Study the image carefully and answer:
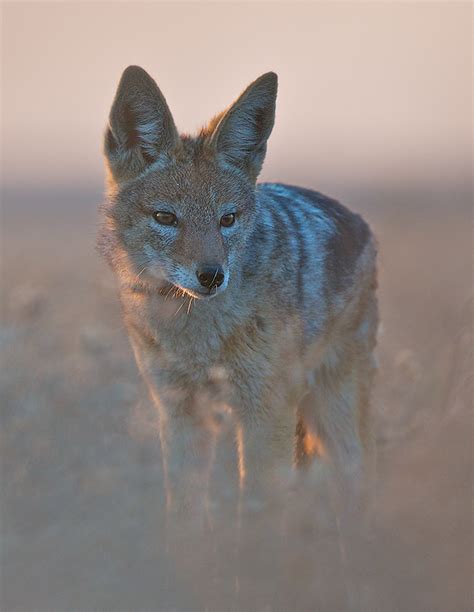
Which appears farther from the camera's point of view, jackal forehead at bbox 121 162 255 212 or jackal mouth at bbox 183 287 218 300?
jackal forehead at bbox 121 162 255 212

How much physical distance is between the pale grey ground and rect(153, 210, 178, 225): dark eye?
149 centimetres

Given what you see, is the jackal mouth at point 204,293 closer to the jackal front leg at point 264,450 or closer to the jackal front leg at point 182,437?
the jackal front leg at point 182,437

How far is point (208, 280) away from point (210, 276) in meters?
0.03

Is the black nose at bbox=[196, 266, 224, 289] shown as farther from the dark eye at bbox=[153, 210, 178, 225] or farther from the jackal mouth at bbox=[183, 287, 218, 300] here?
the dark eye at bbox=[153, 210, 178, 225]

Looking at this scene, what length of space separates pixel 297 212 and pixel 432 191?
98.5ft

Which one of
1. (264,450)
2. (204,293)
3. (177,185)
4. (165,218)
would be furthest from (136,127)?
(264,450)

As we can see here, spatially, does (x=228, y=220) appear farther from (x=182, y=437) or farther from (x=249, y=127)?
(x=182, y=437)

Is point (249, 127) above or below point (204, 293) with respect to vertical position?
above

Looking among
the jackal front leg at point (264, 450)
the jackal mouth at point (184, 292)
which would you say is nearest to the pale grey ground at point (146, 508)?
the jackal front leg at point (264, 450)

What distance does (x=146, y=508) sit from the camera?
6062 mm

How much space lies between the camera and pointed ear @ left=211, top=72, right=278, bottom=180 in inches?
218

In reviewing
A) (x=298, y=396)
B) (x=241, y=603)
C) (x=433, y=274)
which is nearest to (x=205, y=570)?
(x=241, y=603)

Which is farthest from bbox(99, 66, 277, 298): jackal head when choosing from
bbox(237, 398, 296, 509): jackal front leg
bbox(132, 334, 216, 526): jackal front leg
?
bbox(237, 398, 296, 509): jackal front leg

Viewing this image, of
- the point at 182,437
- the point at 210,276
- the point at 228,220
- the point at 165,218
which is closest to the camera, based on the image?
the point at 210,276
